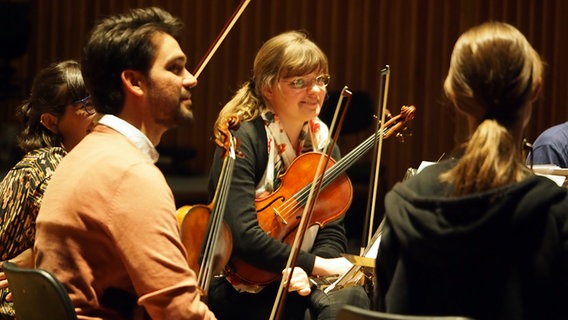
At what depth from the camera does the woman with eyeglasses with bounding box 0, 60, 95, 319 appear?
8.35 feet

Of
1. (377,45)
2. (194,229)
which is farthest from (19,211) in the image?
(377,45)

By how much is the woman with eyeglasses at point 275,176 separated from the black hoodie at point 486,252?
1.07 m

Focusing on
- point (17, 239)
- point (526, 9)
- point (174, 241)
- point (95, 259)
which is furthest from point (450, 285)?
point (526, 9)

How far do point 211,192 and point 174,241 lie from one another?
3.59 ft

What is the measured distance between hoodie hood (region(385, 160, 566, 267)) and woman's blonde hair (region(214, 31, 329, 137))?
1338mm

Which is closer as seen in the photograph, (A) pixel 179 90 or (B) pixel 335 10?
(A) pixel 179 90

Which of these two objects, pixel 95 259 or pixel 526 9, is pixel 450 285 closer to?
pixel 95 259

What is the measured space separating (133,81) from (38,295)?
0.54m

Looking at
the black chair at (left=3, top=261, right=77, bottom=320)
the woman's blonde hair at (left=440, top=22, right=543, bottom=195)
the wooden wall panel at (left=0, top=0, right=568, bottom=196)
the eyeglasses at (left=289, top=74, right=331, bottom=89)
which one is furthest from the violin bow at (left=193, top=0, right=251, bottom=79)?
the wooden wall panel at (left=0, top=0, right=568, bottom=196)

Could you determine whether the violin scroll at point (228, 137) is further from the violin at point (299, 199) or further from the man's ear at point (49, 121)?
the man's ear at point (49, 121)

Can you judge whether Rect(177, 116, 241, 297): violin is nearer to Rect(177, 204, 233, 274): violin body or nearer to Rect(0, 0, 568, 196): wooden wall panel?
Rect(177, 204, 233, 274): violin body

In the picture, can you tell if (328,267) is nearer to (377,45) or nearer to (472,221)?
A: (472,221)

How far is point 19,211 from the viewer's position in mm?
2539

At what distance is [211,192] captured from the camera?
295 centimetres
